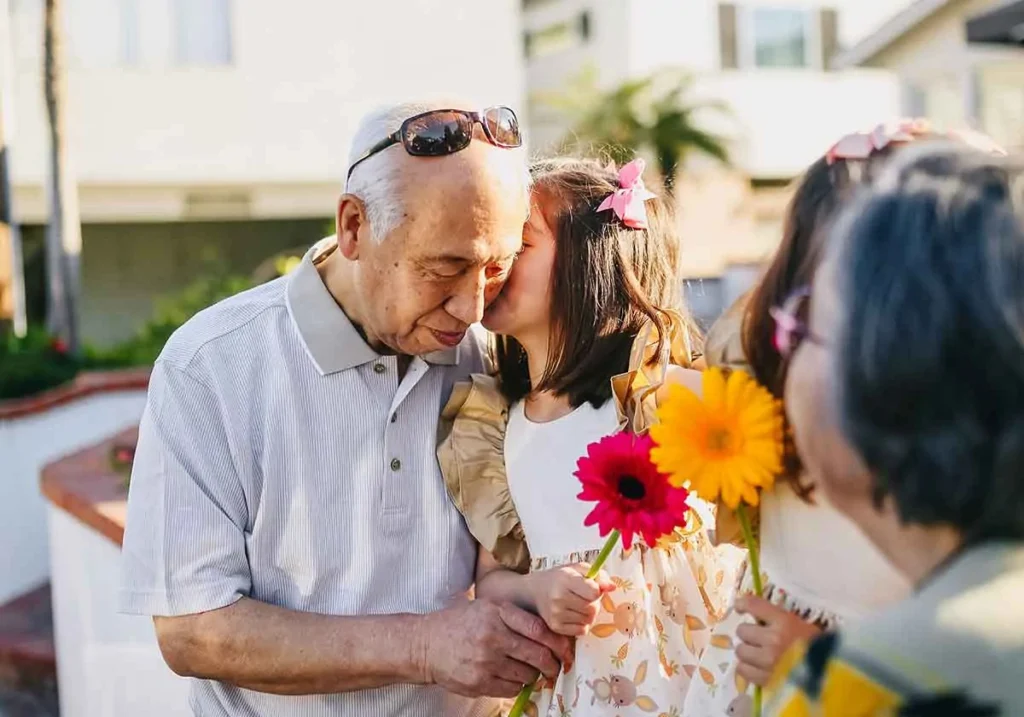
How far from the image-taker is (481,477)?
2693mm

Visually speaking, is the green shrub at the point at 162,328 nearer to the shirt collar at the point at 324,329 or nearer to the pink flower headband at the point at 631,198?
the shirt collar at the point at 324,329

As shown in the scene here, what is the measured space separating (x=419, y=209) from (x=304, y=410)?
484 millimetres

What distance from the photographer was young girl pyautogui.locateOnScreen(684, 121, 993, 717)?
5.85ft

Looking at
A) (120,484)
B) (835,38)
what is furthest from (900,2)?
(120,484)

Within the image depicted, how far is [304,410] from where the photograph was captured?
2.61m

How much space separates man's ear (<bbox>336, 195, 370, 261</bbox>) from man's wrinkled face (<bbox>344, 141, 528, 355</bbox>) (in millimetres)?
25

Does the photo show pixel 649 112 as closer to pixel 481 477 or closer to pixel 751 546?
pixel 481 477

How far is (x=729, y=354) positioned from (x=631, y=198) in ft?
2.76

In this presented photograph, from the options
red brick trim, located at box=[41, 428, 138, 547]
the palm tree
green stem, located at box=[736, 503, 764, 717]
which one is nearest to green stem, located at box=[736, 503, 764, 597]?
green stem, located at box=[736, 503, 764, 717]

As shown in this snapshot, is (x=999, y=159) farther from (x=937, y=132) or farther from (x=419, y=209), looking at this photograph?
(x=419, y=209)

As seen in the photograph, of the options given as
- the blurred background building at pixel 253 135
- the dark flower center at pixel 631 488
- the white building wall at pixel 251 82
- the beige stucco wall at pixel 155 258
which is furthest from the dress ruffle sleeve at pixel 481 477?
the beige stucco wall at pixel 155 258

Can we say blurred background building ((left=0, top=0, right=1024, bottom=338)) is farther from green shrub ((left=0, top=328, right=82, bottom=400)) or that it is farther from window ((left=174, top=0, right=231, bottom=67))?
green shrub ((left=0, top=328, right=82, bottom=400))

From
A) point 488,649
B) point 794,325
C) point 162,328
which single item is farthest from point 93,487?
point 162,328

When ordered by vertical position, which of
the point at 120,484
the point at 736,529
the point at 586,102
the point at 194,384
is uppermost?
the point at 586,102
